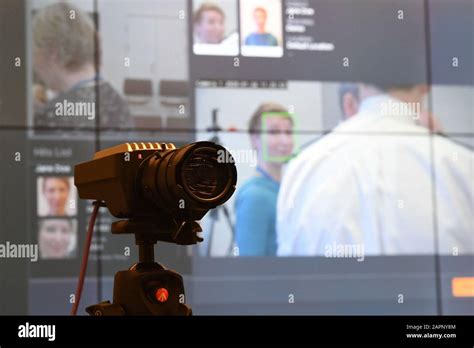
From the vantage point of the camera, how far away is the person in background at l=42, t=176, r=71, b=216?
2.54 meters

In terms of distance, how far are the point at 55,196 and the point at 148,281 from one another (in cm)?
159

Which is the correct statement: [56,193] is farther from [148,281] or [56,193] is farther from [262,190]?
[148,281]

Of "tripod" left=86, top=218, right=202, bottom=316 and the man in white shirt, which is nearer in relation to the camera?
"tripod" left=86, top=218, right=202, bottom=316

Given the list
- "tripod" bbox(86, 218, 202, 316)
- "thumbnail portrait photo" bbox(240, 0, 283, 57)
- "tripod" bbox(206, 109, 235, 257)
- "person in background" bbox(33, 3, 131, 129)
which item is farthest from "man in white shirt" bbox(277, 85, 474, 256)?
"tripod" bbox(86, 218, 202, 316)

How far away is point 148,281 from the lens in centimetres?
105

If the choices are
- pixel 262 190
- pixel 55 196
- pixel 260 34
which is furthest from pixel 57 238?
pixel 260 34

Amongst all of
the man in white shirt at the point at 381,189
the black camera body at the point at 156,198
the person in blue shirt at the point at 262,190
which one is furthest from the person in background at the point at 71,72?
the black camera body at the point at 156,198

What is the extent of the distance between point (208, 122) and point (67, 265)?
0.77 metres

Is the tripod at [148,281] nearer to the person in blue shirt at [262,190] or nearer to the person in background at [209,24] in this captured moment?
the person in blue shirt at [262,190]

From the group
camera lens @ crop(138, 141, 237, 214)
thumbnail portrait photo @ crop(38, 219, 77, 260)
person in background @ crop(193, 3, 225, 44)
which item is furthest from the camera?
person in background @ crop(193, 3, 225, 44)

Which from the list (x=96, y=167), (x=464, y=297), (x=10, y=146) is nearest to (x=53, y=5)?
A: (x=10, y=146)

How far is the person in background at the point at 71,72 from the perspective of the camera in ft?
8.45

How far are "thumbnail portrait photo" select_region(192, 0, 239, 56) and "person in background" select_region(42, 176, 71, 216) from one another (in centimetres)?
73

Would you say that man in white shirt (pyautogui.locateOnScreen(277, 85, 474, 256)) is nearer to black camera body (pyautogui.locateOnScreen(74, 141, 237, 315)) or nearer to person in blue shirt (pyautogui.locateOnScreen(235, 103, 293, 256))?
person in blue shirt (pyautogui.locateOnScreen(235, 103, 293, 256))
